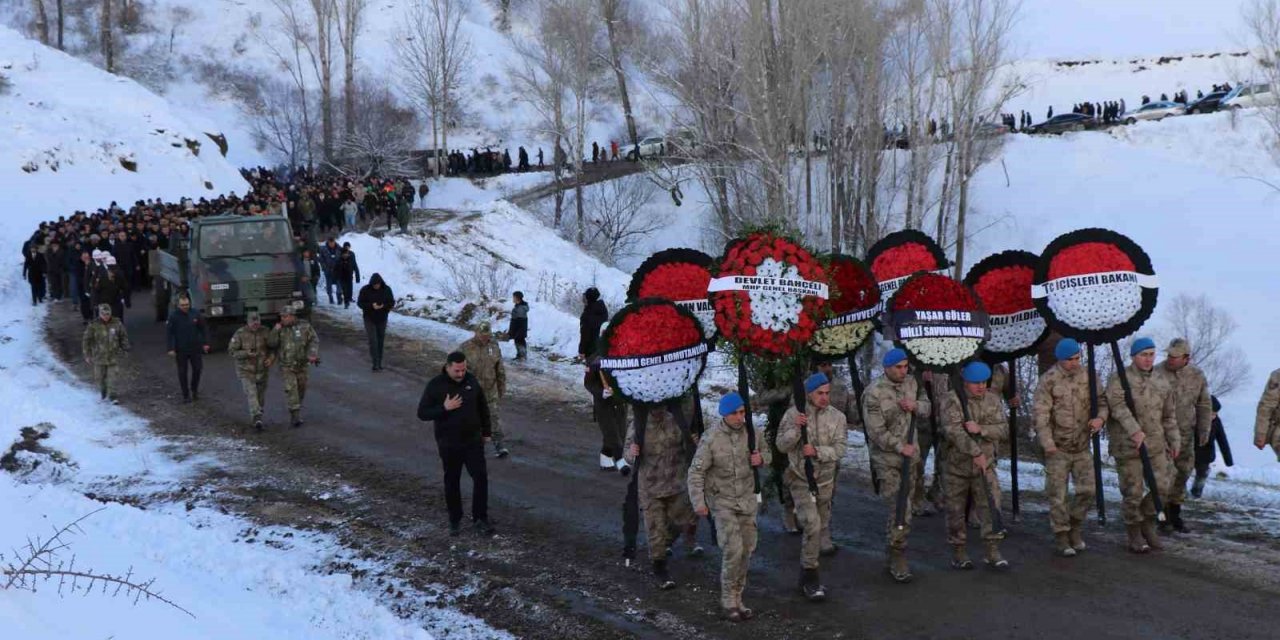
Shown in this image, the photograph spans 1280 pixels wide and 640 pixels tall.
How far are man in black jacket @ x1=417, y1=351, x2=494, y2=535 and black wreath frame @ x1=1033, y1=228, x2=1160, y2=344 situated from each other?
5.09m

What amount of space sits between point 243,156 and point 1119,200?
39.1 metres

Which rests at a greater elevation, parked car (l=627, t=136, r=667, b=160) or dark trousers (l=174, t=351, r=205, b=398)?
parked car (l=627, t=136, r=667, b=160)

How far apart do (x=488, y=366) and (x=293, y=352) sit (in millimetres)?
3235

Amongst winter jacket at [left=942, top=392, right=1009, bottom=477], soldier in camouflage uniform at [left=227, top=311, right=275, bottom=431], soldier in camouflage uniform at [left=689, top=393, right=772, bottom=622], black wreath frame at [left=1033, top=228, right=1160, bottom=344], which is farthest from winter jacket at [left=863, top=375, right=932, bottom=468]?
soldier in camouflage uniform at [left=227, top=311, right=275, bottom=431]

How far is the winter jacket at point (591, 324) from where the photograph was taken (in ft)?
43.8

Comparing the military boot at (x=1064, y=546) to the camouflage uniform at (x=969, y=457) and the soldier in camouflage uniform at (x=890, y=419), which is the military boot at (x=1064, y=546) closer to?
the camouflage uniform at (x=969, y=457)

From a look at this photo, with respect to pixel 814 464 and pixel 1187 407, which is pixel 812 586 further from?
pixel 1187 407

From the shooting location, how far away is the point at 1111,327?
383 inches

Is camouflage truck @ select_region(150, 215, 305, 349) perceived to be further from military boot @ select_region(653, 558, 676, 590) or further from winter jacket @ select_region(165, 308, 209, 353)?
military boot @ select_region(653, 558, 676, 590)

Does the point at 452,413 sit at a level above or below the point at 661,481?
above

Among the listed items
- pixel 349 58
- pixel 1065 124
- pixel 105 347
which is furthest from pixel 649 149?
pixel 105 347

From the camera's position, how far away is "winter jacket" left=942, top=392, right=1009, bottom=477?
8.85 meters

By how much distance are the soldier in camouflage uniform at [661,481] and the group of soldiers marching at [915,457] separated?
0.03ft

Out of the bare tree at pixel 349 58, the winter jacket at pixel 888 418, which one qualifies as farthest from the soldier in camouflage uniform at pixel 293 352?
the bare tree at pixel 349 58
